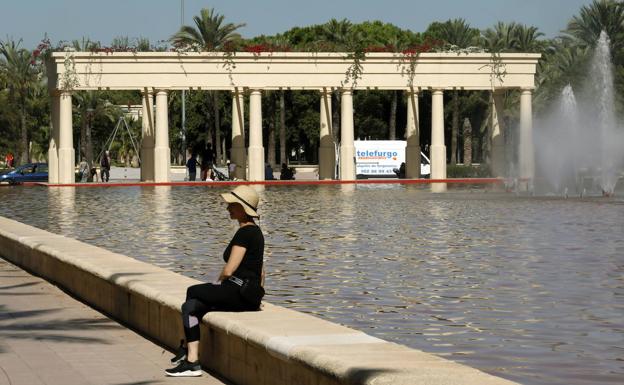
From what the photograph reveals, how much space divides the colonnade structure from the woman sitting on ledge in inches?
2265

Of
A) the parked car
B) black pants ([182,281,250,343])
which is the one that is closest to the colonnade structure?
the parked car

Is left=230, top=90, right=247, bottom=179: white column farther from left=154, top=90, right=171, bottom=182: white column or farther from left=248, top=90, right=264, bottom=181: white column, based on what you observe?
left=154, top=90, right=171, bottom=182: white column

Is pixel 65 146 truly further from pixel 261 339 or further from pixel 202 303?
pixel 261 339

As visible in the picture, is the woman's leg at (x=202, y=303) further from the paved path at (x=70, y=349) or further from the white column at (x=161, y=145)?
the white column at (x=161, y=145)

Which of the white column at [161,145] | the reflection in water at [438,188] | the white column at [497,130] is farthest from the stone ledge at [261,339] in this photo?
the white column at [497,130]

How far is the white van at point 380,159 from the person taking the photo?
272 ft

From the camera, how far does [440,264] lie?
21.1m

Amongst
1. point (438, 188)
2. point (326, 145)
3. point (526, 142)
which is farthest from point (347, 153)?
point (438, 188)

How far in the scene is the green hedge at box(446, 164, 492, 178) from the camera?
81.0m

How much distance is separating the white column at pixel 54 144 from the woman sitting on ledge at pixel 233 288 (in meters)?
60.4

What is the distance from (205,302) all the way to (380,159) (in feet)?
237

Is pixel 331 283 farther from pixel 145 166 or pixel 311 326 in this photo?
pixel 145 166

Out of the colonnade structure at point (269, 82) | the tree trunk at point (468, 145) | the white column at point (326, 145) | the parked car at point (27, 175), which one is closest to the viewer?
the colonnade structure at point (269, 82)

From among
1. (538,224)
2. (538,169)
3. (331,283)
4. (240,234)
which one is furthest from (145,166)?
(240,234)
